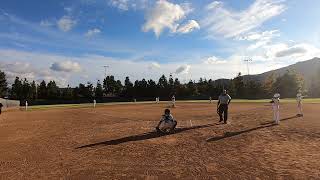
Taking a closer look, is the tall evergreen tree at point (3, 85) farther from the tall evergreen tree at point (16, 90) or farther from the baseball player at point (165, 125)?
the baseball player at point (165, 125)

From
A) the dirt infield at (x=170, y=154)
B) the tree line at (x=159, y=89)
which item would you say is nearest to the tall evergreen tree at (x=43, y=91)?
the tree line at (x=159, y=89)

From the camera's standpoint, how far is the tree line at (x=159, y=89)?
358 ft

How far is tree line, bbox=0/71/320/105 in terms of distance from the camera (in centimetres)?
10907

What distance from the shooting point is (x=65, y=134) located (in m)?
18.6

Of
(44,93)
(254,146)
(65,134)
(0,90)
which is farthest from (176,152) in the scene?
(44,93)

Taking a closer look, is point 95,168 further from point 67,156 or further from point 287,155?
point 287,155

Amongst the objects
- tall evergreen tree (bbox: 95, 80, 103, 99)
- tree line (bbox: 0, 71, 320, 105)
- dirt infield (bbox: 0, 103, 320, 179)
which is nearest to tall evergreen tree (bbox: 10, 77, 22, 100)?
tree line (bbox: 0, 71, 320, 105)

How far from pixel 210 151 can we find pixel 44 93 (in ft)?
419

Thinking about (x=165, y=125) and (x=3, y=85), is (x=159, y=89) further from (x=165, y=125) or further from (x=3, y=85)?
(x=165, y=125)

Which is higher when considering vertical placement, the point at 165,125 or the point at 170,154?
the point at 165,125

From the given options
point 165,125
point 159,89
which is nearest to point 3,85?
point 159,89

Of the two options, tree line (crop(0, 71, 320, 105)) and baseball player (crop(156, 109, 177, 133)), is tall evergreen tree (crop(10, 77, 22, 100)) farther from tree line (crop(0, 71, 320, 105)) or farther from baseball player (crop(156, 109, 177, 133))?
baseball player (crop(156, 109, 177, 133))

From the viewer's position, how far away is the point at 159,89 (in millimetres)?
125812

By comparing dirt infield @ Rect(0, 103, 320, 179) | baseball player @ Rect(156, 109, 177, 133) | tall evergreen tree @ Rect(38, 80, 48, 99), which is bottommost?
dirt infield @ Rect(0, 103, 320, 179)
